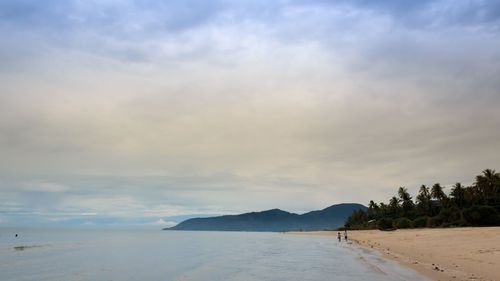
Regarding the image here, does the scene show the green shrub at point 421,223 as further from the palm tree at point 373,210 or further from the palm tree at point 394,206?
the palm tree at point 373,210

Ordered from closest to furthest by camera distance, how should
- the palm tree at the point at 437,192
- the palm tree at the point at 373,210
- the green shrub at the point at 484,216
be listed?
Answer: 1. the green shrub at the point at 484,216
2. the palm tree at the point at 437,192
3. the palm tree at the point at 373,210

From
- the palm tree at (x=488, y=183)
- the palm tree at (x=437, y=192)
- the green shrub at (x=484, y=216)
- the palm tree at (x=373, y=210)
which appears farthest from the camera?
the palm tree at (x=373, y=210)

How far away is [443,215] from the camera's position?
100312mm

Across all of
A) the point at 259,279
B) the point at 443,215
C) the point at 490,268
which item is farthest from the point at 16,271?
the point at 443,215

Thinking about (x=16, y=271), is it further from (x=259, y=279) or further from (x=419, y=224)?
(x=419, y=224)

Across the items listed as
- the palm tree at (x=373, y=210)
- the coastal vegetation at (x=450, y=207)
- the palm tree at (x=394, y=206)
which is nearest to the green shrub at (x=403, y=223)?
the coastal vegetation at (x=450, y=207)

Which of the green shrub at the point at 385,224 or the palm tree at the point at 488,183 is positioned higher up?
the palm tree at the point at 488,183

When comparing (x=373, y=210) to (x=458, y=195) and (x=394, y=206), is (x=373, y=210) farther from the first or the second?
(x=458, y=195)

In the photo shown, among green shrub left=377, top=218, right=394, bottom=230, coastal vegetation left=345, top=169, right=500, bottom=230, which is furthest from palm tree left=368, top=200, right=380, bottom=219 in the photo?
green shrub left=377, top=218, right=394, bottom=230

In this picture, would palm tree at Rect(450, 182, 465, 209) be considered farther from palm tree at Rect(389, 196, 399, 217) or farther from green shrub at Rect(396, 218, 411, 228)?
palm tree at Rect(389, 196, 399, 217)

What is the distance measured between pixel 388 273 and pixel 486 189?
94.2 metres

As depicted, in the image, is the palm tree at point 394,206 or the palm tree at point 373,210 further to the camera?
the palm tree at point 373,210

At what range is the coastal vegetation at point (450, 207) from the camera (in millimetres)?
88500

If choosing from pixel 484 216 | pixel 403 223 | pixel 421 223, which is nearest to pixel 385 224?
pixel 403 223
